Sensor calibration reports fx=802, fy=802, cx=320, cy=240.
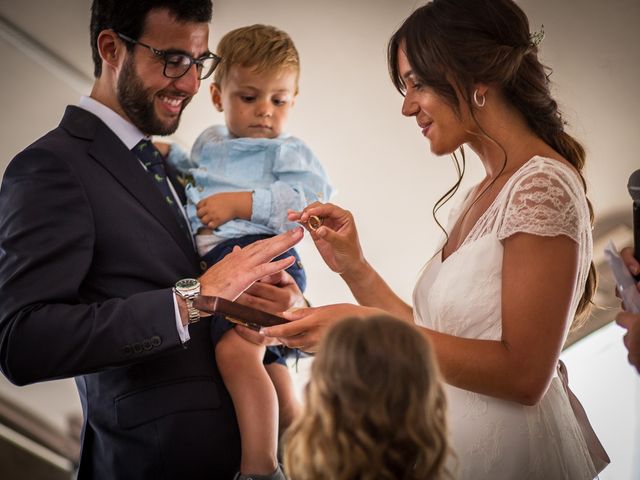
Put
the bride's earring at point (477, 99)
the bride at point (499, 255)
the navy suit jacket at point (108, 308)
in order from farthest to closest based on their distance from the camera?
the bride's earring at point (477, 99), the navy suit jacket at point (108, 308), the bride at point (499, 255)

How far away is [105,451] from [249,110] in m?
1.11

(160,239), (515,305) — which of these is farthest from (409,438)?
(160,239)

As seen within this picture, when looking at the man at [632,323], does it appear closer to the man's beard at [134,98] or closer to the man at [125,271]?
the man at [125,271]

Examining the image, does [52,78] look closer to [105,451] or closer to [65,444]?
[65,444]

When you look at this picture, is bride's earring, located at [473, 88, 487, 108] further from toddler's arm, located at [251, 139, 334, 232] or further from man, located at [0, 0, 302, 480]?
toddler's arm, located at [251, 139, 334, 232]

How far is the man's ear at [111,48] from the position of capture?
2.20 m

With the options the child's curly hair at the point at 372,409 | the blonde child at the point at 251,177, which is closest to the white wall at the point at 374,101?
the blonde child at the point at 251,177

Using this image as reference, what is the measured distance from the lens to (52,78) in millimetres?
3164

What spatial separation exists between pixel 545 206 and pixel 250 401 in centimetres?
92

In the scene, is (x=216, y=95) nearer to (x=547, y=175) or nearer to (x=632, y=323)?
(x=547, y=175)

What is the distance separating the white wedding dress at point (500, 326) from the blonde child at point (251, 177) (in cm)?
56

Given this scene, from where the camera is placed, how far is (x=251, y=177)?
247cm

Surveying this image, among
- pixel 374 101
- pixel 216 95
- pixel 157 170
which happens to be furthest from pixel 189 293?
pixel 374 101

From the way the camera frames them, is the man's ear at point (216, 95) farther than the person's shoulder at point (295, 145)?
Yes
